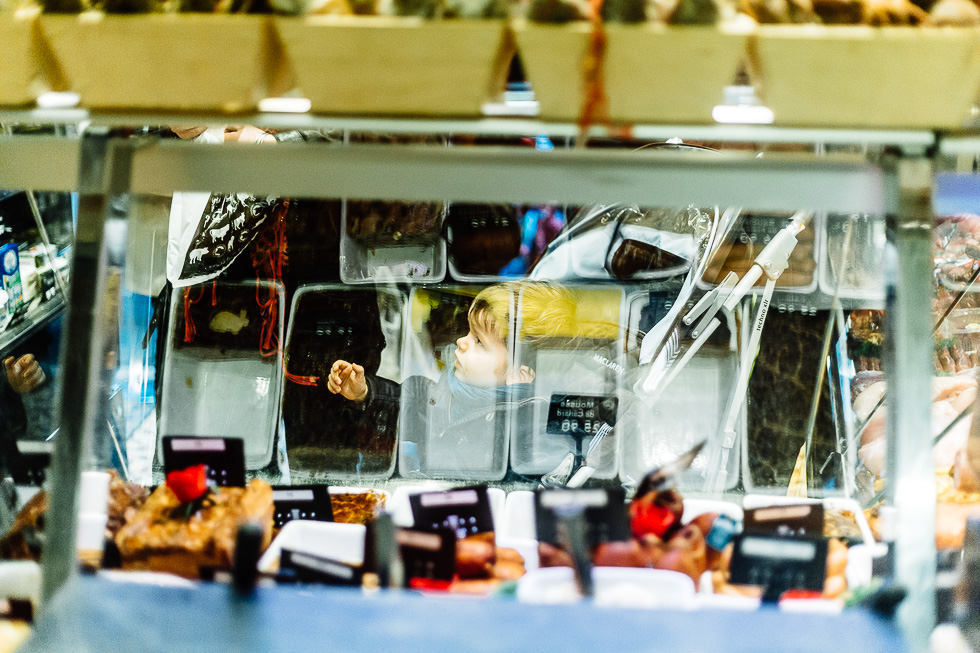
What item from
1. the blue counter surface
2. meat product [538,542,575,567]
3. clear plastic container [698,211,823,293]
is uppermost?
clear plastic container [698,211,823,293]

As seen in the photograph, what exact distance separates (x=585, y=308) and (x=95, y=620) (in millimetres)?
2275

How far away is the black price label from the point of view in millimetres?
2883

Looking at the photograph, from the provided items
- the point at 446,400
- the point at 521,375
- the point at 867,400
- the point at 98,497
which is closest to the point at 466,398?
the point at 446,400

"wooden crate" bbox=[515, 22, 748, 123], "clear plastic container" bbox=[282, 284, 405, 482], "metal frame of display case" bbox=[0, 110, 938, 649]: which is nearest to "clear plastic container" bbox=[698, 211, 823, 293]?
"clear plastic container" bbox=[282, 284, 405, 482]

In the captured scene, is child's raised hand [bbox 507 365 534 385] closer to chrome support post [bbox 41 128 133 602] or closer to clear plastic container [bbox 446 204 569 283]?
clear plastic container [bbox 446 204 569 283]

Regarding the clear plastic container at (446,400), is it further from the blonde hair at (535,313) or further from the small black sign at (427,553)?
the small black sign at (427,553)

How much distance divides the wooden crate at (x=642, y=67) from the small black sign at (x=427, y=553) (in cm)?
59

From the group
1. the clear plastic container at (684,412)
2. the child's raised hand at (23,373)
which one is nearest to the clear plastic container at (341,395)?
the child's raised hand at (23,373)

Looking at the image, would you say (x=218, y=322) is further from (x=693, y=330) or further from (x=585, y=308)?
(x=693, y=330)

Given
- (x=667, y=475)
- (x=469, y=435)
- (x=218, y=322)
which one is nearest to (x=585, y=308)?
(x=469, y=435)

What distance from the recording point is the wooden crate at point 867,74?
0.79 meters

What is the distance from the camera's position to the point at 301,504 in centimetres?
137

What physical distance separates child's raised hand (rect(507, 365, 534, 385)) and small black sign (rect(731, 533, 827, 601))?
6.52ft

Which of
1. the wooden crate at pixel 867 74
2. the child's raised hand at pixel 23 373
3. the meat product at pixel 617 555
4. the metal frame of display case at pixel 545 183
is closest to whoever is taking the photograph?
the wooden crate at pixel 867 74
